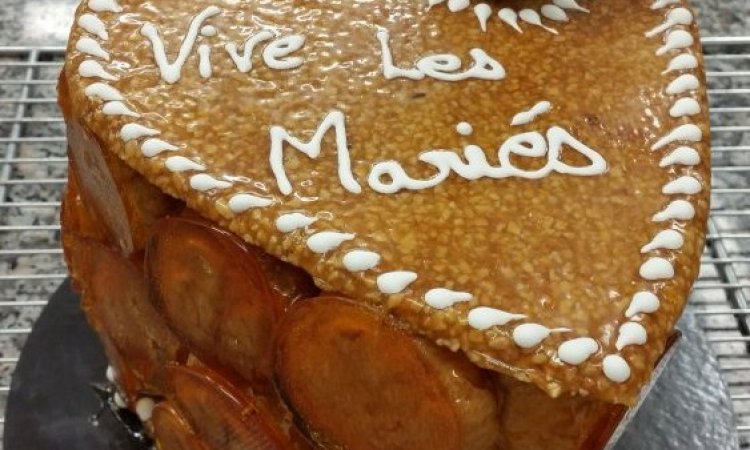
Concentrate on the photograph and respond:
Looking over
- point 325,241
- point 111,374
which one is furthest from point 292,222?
point 111,374

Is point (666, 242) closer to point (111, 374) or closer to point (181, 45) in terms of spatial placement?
point (181, 45)

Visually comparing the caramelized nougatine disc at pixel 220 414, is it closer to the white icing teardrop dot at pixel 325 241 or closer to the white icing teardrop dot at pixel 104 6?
the white icing teardrop dot at pixel 325 241

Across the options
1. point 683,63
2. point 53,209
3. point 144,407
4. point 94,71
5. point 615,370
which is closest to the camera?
point 615,370

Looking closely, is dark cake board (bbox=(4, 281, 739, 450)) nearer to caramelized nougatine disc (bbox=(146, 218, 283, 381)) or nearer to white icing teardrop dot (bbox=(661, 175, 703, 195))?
caramelized nougatine disc (bbox=(146, 218, 283, 381))

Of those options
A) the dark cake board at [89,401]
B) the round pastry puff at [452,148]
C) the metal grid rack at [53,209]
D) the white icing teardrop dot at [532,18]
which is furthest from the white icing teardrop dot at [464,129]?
the metal grid rack at [53,209]

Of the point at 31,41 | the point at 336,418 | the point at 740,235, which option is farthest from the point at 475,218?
the point at 31,41

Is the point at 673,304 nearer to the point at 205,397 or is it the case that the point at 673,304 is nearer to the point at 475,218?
the point at 475,218
